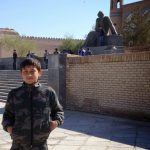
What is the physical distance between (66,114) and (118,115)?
5.95ft

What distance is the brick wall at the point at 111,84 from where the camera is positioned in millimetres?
9742

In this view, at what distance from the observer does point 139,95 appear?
979 centimetres

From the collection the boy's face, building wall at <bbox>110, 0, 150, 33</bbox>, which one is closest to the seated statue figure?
the boy's face

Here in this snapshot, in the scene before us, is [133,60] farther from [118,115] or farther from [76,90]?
[76,90]

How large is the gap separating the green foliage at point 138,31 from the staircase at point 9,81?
9.21 meters

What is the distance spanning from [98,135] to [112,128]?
0.94m

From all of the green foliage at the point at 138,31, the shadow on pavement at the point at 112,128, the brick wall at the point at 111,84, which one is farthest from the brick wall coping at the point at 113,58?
the green foliage at the point at 138,31

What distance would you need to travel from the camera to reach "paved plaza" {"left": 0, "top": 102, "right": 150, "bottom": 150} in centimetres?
688

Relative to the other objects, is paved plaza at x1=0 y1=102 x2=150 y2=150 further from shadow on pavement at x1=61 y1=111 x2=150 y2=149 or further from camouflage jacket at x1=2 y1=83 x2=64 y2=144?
camouflage jacket at x1=2 y1=83 x2=64 y2=144

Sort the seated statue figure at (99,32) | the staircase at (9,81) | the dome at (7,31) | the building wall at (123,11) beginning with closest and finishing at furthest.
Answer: the staircase at (9,81)
the seated statue figure at (99,32)
the building wall at (123,11)
the dome at (7,31)

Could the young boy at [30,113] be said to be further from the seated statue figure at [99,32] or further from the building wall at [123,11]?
the building wall at [123,11]

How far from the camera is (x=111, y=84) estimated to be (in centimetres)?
1077

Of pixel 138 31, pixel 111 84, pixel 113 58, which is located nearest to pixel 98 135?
pixel 111 84

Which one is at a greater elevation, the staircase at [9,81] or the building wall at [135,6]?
the building wall at [135,6]
